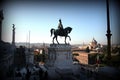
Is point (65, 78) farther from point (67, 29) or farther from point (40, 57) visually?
point (40, 57)

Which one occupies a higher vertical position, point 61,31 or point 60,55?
point 61,31

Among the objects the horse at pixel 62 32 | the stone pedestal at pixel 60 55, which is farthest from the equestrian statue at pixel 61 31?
the stone pedestal at pixel 60 55

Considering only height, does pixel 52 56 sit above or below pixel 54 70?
above

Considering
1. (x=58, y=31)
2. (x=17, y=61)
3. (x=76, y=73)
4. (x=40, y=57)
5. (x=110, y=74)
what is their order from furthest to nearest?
(x=40, y=57), (x=17, y=61), (x=58, y=31), (x=76, y=73), (x=110, y=74)

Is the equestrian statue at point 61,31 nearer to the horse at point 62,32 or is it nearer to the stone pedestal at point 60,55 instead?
the horse at point 62,32

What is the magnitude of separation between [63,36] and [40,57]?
1216cm

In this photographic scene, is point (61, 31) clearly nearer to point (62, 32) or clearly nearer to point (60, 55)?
point (62, 32)

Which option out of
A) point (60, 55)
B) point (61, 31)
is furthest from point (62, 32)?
point (60, 55)

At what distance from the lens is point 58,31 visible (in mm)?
12125

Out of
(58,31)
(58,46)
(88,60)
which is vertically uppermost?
(58,31)

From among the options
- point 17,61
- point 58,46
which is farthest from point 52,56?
point 17,61

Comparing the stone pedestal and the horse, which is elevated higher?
the horse

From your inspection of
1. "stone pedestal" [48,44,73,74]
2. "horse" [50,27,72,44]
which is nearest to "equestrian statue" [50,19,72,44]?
Result: "horse" [50,27,72,44]

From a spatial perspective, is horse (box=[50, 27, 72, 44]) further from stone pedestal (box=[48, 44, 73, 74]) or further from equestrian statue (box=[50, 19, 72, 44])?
stone pedestal (box=[48, 44, 73, 74])
